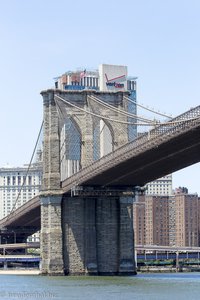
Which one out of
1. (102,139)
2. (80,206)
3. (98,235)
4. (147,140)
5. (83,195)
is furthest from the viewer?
(102,139)

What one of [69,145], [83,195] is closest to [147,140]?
[83,195]

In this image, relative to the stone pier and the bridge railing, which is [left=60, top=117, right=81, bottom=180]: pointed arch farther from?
the bridge railing

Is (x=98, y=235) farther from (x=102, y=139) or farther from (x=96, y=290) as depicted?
(x=96, y=290)

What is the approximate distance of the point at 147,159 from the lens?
7831 centimetres

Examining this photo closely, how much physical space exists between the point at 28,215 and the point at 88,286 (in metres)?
45.3

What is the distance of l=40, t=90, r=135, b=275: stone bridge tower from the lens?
8919 centimetres

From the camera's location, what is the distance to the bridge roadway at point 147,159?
232ft

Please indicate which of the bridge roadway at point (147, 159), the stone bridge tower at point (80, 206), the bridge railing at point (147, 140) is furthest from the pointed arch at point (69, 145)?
the bridge railing at point (147, 140)

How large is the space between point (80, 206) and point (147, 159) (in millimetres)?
13179

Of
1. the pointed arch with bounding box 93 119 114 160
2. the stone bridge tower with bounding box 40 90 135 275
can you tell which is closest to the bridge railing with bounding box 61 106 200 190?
the stone bridge tower with bounding box 40 90 135 275

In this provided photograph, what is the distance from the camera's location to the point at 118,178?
85.0 meters

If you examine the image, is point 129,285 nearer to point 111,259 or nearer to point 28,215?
point 111,259

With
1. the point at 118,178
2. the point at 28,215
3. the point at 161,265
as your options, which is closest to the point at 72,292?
the point at 118,178

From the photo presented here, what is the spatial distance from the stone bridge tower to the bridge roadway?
1.90 m
